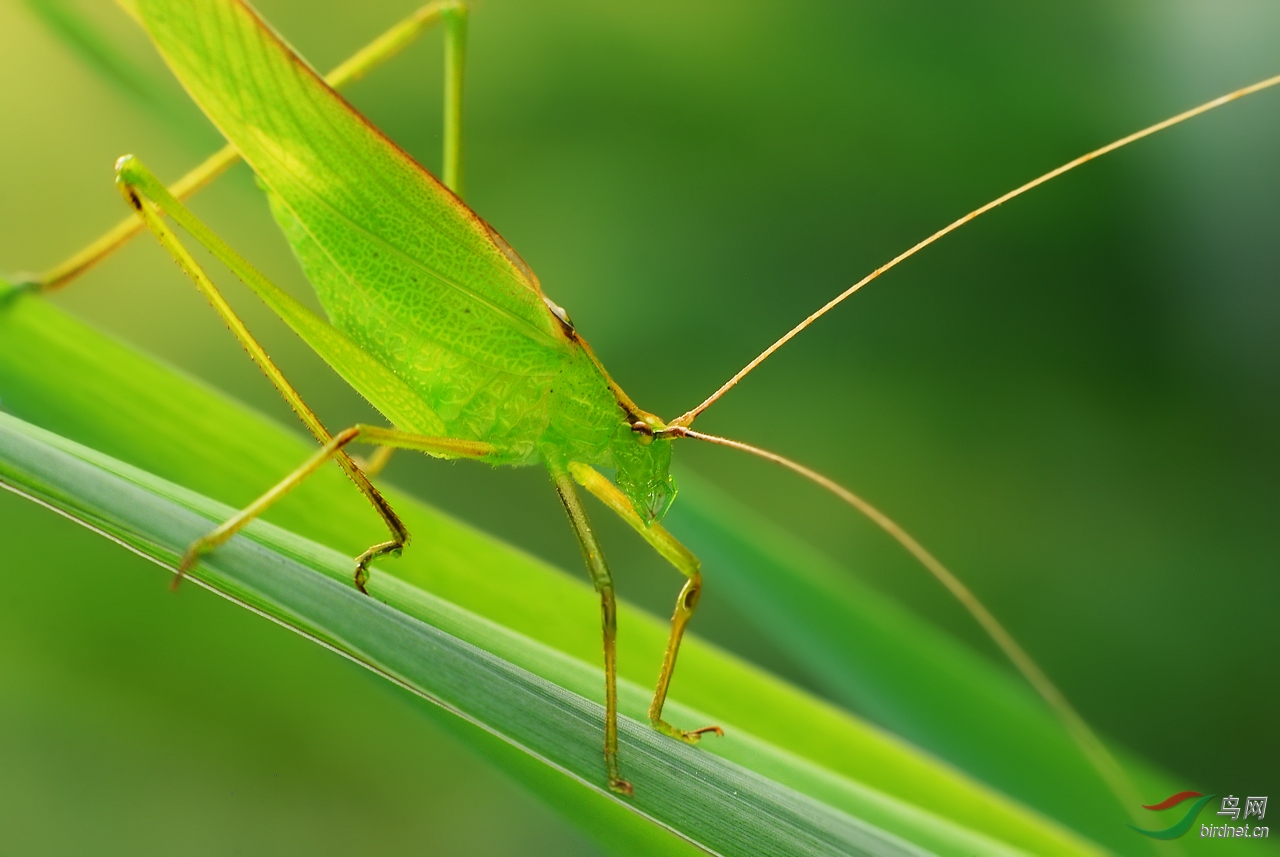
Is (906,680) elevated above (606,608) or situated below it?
above

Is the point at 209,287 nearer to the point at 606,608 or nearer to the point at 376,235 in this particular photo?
the point at 376,235

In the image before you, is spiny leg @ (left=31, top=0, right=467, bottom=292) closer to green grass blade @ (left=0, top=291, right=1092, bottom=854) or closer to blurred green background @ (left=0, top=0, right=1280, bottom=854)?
green grass blade @ (left=0, top=291, right=1092, bottom=854)

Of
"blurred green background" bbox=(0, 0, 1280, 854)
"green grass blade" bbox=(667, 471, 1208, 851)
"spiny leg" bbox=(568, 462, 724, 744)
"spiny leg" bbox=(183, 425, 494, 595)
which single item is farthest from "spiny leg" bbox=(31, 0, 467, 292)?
A: "blurred green background" bbox=(0, 0, 1280, 854)

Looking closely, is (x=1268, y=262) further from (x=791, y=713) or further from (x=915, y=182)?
(x=791, y=713)

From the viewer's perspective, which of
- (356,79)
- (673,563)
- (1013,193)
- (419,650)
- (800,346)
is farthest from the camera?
(800,346)

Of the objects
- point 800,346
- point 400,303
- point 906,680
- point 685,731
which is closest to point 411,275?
point 400,303

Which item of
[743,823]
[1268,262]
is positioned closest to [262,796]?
[743,823]
